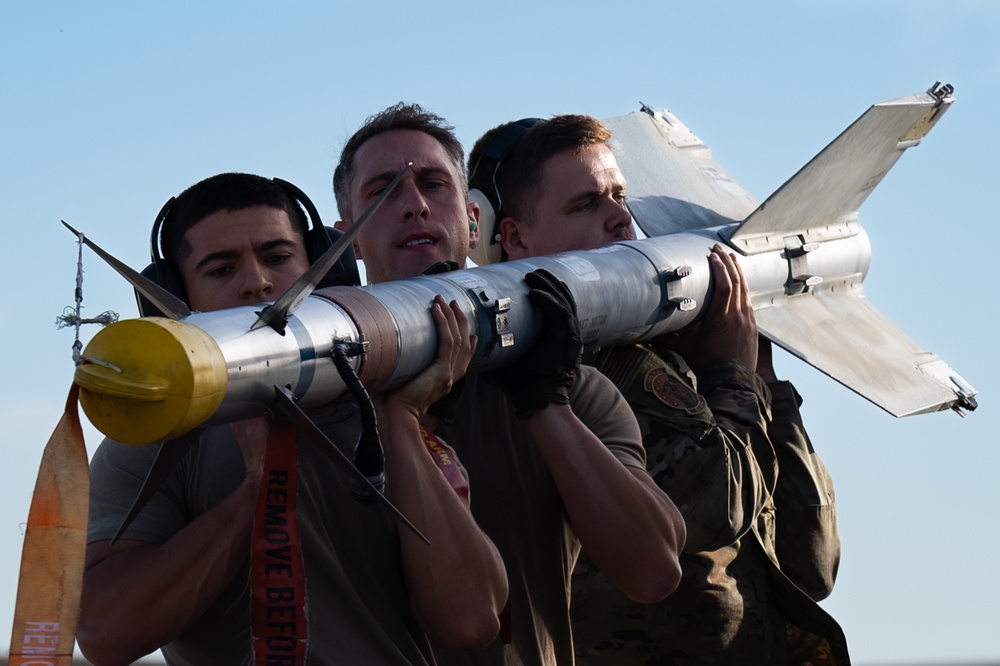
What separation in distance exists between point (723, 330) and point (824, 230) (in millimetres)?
1353

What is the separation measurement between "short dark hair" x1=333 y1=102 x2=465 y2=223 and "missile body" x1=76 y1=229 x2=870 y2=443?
0.65m

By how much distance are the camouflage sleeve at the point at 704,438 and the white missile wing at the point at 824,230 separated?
0.86 m

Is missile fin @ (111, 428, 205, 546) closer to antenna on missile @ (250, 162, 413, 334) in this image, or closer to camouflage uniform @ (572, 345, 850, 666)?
antenna on missile @ (250, 162, 413, 334)

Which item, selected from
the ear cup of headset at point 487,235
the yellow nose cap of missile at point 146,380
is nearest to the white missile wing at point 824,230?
the ear cup of headset at point 487,235

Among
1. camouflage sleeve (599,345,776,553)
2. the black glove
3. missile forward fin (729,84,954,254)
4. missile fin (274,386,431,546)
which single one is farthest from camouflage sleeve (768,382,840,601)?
missile fin (274,386,431,546)

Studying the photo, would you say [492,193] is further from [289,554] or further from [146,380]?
[146,380]

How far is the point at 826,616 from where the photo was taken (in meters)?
5.21

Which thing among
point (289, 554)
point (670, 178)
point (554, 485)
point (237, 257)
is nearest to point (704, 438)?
point (554, 485)

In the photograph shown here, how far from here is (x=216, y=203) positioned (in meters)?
4.32

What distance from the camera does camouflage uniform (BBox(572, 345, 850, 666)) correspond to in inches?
195

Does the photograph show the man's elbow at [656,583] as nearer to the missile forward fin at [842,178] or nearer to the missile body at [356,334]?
the missile body at [356,334]

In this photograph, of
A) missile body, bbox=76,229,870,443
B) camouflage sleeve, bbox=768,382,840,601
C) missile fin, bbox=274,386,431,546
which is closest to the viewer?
missile body, bbox=76,229,870,443

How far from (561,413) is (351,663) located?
103cm

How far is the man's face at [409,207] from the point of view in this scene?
16.1ft
